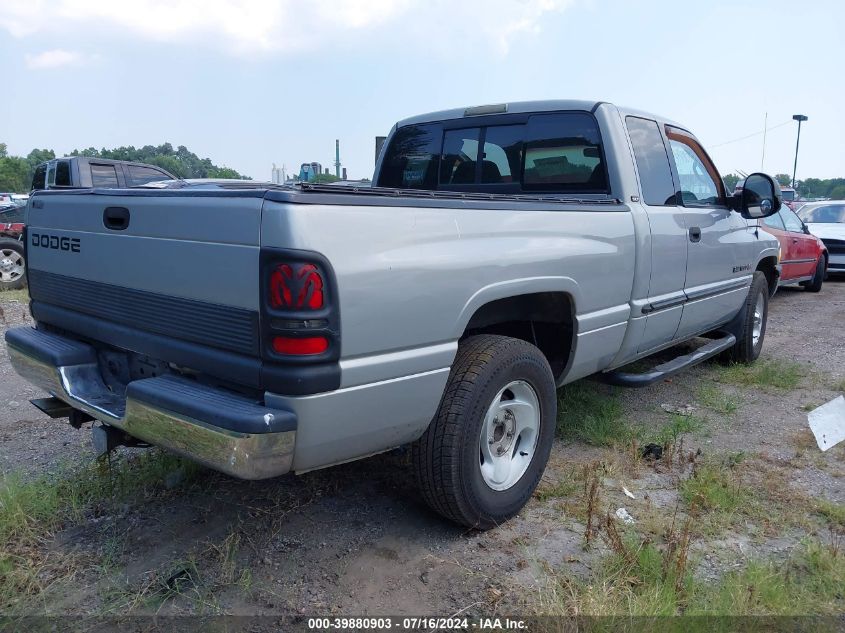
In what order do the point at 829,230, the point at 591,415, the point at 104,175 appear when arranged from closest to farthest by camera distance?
the point at 591,415 < the point at 104,175 < the point at 829,230

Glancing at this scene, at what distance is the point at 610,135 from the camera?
3.84 metres

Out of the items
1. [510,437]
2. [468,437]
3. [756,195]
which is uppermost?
[756,195]

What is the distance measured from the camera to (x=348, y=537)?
2.97 meters

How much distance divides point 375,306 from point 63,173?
11.8m

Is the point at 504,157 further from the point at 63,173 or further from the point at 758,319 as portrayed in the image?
the point at 63,173

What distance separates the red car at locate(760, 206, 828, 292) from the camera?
9.53 m

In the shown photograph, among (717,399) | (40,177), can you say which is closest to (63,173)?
(40,177)

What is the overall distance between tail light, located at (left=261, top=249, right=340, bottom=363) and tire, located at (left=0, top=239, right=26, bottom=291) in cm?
967

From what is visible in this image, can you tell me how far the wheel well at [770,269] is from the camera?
20.1 feet

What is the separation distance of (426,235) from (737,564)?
6.09ft

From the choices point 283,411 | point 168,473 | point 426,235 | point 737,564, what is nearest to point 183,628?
point 283,411

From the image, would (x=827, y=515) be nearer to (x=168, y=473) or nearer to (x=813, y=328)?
(x=168, y=473)

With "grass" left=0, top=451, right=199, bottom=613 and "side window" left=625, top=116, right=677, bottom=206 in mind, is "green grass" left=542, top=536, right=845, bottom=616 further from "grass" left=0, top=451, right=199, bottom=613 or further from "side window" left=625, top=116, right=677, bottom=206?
"side window" left=625, top=116, right=677, bottom=206

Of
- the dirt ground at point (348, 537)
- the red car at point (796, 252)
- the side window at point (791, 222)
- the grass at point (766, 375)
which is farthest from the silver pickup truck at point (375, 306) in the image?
the side window at point (791, 222)
